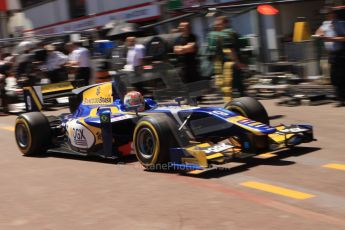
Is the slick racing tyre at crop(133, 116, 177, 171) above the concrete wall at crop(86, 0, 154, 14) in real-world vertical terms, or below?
below

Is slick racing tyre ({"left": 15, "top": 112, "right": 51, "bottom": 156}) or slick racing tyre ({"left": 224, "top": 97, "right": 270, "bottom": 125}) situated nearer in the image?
slick racing tyre ({"left": 224, "top": 97, "right": 270, "bottom": 125})

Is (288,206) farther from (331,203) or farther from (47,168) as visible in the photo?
(47,168)

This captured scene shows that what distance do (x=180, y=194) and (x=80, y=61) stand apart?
8.39 metres

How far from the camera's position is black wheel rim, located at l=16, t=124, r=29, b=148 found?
26.8 feet

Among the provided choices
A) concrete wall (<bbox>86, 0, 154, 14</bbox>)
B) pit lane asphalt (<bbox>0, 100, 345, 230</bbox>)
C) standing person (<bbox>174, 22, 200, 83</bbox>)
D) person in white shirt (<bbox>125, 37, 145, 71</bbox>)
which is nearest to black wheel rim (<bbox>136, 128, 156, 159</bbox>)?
pit lane asphalt (<bbox>0, 100, 345, 230</bbox>)

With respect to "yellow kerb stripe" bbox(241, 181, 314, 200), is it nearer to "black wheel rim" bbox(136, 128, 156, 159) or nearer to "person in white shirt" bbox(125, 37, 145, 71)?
"black wheel rim" bbox(136, 128, 156, 159)

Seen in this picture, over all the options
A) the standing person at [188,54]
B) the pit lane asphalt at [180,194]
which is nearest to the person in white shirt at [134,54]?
the standing person at [188,54]

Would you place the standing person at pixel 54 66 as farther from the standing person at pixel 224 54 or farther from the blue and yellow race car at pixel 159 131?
the blue and yellow race car at pixel 159 131

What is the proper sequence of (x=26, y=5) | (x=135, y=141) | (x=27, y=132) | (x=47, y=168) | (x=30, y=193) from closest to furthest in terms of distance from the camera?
(x=30, y=193), (x=135, y=141), (x=47, y=168), (x=27, y=132), (x=26, y=5)

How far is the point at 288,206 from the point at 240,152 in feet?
5.31

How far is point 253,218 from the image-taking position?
4547mm

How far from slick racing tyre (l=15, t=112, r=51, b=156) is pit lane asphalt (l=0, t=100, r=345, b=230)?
0.44m

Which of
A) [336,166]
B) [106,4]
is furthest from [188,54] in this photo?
[106,4]

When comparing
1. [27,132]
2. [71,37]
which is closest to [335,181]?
[27,132]
